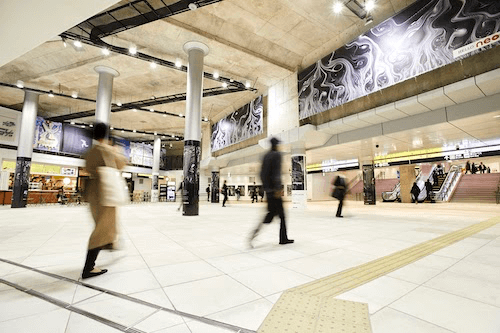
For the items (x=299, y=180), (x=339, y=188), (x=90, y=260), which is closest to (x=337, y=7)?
(x=339, y=188)

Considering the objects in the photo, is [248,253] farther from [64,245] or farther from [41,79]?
[41,79]

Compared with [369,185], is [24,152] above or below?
above

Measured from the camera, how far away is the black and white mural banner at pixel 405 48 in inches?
249

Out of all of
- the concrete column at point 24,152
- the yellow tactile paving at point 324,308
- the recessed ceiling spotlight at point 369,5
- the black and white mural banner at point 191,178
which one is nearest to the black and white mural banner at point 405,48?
the recessed ceiling spotlight at point 369,5

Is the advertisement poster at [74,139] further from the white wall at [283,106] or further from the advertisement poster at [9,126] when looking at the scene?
the white wall at [283,106]

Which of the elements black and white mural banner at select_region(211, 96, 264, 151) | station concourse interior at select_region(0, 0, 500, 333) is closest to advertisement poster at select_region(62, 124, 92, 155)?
station concourse interior at select_region(0, 0, 500, 333)

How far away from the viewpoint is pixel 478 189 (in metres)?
16.8

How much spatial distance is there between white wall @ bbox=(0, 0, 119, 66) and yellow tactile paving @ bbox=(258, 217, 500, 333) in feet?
9.80

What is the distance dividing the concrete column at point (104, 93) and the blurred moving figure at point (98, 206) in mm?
10650

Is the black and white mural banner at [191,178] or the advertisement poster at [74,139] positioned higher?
the advertisement poster at [74,139]

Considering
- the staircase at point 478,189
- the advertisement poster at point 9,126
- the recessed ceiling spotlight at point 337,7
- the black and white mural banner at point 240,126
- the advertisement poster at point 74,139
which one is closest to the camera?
the recessed ceiling spotlight at point 337,7

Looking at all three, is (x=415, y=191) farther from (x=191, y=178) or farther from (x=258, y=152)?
(x=191, y=178)

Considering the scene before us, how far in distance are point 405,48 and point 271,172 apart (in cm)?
735

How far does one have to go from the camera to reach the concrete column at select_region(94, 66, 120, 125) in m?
11.4
